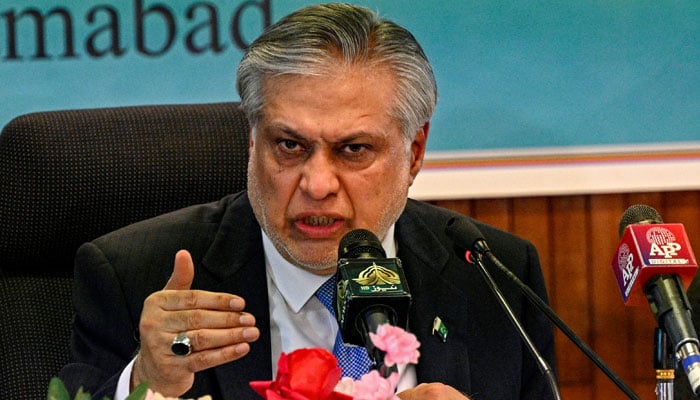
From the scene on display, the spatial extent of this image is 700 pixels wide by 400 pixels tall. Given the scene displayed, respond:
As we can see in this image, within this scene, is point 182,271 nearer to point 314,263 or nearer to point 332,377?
point 314,263

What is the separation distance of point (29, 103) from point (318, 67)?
130 centimetres

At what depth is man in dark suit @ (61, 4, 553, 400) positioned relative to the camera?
75.3 inches

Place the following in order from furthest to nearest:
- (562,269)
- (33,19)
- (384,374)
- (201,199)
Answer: (562,269) < (33,19) < (201,199) < (384,374)

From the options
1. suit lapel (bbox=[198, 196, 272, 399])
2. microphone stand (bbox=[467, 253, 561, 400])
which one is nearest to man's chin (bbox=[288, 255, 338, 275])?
suit lapel (bbox=[198, 196, 272, 399])

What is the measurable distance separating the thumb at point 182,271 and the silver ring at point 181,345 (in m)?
0.10

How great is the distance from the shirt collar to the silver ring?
514 millimetres

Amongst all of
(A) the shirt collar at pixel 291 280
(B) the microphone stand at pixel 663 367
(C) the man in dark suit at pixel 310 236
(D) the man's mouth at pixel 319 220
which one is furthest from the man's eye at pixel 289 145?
(B) the microphone stand at pixel 663 367

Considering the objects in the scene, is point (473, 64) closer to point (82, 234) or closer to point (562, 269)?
point (562, 269)

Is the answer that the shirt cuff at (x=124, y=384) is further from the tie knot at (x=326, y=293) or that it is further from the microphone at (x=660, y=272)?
the microphone at (x=660, y=272)

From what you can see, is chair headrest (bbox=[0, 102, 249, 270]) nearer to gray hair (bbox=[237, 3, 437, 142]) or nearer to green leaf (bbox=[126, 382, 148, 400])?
gray hair (bbox=[237, 3, 437, 142])

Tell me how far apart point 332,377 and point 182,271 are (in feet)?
1.84

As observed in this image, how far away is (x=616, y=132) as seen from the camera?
301 cm

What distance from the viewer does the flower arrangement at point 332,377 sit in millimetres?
1038

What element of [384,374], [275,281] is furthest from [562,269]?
[384,374]
